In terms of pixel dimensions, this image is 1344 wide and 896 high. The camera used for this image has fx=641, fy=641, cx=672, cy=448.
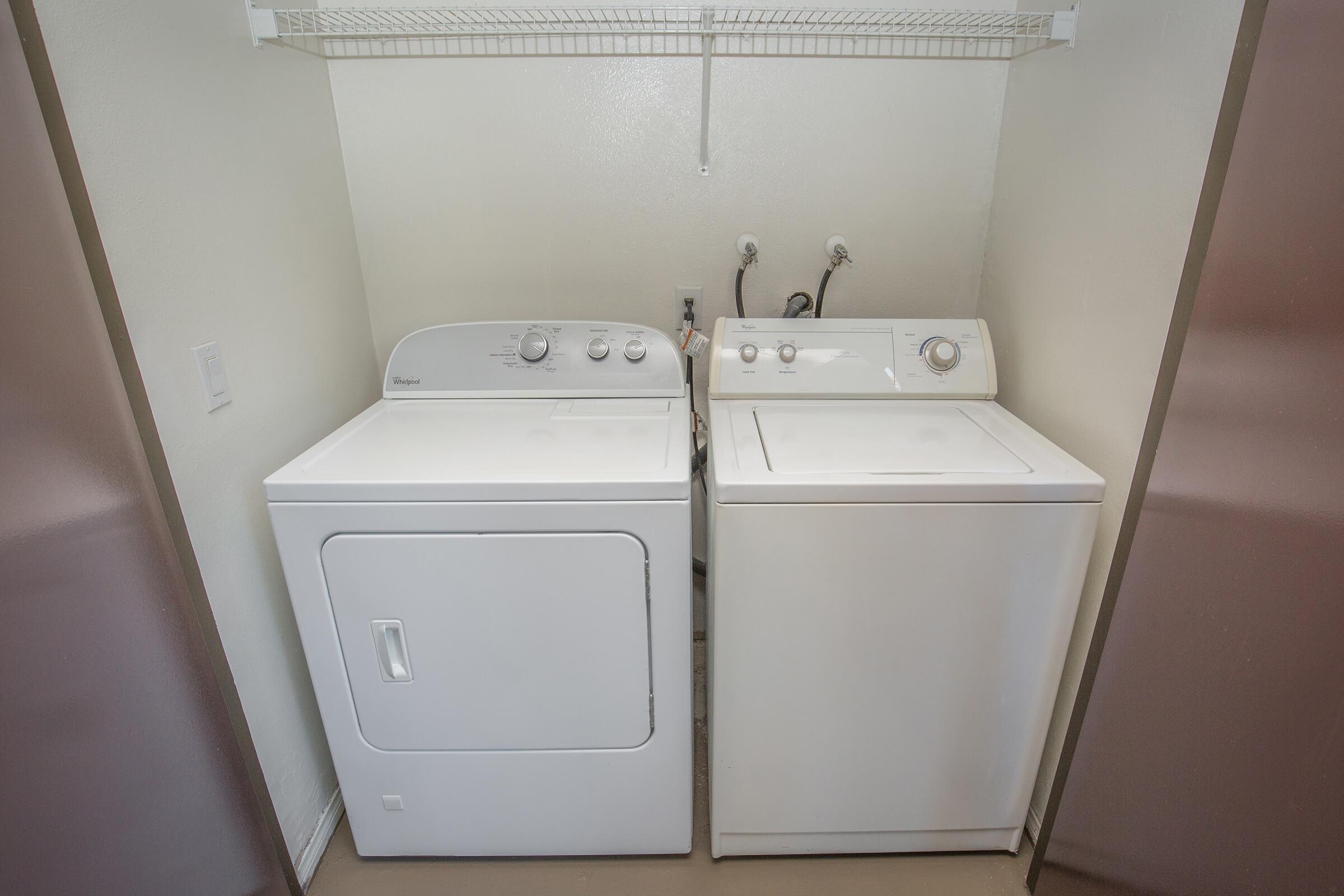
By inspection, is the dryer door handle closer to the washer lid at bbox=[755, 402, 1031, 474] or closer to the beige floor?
the beige floor

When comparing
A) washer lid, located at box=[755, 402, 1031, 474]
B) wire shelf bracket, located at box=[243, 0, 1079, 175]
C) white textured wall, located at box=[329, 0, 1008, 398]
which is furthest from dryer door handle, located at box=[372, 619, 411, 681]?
wire shelf bracket, located at box=[243, 0, 1079, 175]

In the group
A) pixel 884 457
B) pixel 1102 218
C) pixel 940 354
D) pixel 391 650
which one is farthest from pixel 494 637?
pixel 1102 218

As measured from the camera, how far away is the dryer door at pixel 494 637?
116cm

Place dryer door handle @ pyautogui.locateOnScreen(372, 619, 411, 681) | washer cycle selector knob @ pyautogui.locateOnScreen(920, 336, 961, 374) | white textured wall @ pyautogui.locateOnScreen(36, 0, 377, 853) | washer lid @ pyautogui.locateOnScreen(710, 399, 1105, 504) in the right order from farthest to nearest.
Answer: washer cycle selector knob @ pyautogui.locateOnScreen(920, 336, 961, 374) → dryer door handle @ pyautogui.locateOnScreen(372, 619, 411, 681) → washer lid @ pyautogui.locateOnScreen(710, 399, 1105, 504) → white textured wall @ pyautogui.locateOnScreen(36, 0, 377, 853)

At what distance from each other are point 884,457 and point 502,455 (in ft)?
2.40

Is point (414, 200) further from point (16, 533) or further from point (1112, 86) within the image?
point (1112, 86)

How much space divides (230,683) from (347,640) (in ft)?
0.69

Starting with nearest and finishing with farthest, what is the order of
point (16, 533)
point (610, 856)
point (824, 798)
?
point (16, 533), point (824, 798), point (610, 856)

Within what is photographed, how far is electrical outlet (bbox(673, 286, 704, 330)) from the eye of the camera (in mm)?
1804

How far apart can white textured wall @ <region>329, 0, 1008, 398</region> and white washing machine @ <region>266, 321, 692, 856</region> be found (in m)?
0.46

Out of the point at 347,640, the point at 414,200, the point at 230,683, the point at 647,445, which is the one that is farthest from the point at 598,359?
the point at 230,683

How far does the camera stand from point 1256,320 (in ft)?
2.75

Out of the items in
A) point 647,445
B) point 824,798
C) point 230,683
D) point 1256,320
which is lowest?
point 824,798

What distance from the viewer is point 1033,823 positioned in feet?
4.91
